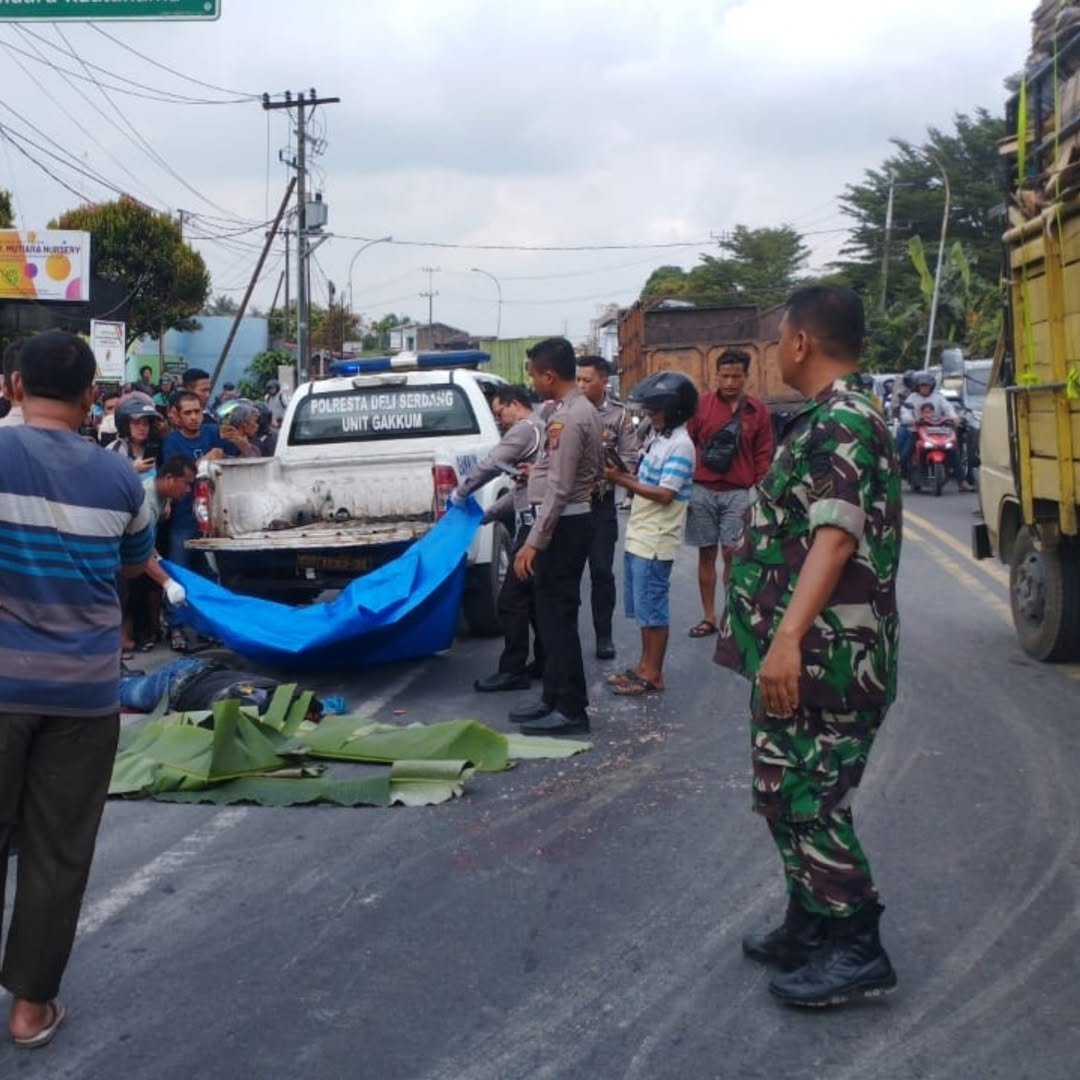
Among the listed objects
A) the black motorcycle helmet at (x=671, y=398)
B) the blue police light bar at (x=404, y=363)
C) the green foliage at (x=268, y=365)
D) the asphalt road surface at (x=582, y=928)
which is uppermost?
the green foliage at (x=268, y=365)

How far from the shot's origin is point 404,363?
1270cm

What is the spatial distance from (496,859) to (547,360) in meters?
2.62

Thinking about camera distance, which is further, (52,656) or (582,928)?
(582,928)

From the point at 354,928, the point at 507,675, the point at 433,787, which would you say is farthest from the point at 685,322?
the point at 354,928

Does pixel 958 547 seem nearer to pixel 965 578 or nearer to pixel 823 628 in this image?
pixel 965 578

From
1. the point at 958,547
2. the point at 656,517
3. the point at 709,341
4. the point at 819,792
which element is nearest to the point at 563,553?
the point at 656,517

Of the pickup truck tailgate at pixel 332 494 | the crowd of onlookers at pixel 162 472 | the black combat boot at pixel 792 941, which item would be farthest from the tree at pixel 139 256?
the black combat boot at pixel 792 941

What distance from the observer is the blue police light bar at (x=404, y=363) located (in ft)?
41.5

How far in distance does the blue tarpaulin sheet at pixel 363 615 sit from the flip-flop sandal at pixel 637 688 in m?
1.18

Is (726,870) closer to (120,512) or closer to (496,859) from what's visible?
(496,859)

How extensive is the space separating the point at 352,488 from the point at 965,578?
510 centimetres

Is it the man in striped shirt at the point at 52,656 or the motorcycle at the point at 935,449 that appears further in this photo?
the motorcycle at the point at 935,449

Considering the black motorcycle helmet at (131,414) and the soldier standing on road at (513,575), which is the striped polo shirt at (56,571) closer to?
the soldier standing on road at (513,575)

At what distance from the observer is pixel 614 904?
452cm
